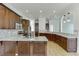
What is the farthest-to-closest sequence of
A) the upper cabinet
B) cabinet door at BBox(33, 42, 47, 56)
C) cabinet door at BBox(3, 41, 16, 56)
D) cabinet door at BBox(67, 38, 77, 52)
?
cabinet door at BBox(67, 38, 77, 52) < the upper cabinet < cabinet door at BBox(33, 42, 47, 56) < cabinet door at BBox(3, 41, 16, 56)

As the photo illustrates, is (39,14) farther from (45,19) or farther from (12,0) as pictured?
(12,0)

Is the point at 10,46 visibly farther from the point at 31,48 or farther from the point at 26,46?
the point at 31,48

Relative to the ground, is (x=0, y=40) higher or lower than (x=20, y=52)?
higher

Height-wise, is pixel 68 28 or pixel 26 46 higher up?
pixel 68 28

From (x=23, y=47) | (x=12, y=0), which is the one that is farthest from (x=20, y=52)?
(x=12, y=0)

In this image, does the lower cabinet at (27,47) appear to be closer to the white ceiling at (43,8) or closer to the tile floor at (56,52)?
the tile floor at (56,52)

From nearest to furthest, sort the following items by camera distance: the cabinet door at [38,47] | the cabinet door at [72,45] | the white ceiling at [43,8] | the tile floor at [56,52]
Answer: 1. the cabinet door at [38,47]
2. the white ceiling at [43,8]
3. the tile floor at [56,52]
4. the cabinet door at [72,45]

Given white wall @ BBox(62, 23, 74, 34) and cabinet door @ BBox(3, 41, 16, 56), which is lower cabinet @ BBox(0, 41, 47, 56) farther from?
white wall @ BBox(62, 23, 74, 34)

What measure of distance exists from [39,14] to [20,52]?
6.23 metres

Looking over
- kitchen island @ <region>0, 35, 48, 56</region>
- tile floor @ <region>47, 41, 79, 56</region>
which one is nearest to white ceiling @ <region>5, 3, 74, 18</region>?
kitchen island @ <region>0, 35, 48, 56</region>

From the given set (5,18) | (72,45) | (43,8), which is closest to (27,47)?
(5,18)

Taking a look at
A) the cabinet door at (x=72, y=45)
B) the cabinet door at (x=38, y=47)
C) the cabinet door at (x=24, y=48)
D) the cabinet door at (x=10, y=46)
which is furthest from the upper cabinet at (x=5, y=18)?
the cabinet door at (x=72, y=45)

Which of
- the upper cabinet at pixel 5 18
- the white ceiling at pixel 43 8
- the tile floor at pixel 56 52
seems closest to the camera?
the white ceiling at pixel 43 8

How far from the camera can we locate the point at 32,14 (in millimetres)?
10141
